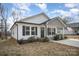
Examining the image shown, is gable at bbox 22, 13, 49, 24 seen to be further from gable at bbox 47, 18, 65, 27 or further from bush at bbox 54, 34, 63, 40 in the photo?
bush at bbox 54, 34, 63, 40

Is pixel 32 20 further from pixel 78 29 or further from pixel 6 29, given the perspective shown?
pixel 78 29

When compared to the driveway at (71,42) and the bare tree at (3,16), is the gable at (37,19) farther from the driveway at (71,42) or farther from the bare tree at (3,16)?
the driveway at (71,42)

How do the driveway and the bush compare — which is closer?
the driveway

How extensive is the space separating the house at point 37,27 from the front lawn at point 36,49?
25 centimetres

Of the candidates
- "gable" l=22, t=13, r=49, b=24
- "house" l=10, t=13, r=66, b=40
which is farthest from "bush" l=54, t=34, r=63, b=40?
"gable" l=22, t=13, r=49, b=24

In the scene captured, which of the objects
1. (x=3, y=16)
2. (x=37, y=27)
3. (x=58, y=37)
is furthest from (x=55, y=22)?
(x=3, y=16)

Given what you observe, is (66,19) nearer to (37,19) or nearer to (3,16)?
(37,19)

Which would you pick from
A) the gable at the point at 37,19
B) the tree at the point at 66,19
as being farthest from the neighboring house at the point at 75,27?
the gable at the point at 37,19

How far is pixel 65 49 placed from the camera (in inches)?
227

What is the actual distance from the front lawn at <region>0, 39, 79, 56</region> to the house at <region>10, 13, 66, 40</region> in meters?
0.25

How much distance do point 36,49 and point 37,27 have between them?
0.66 metres

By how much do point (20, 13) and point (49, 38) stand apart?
1142mm

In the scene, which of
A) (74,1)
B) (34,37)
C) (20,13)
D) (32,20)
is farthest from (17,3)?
(74,1)

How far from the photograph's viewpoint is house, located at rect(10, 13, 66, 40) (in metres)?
5.84
